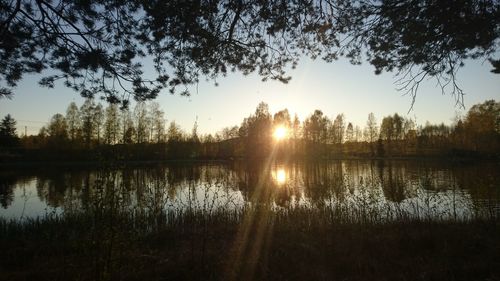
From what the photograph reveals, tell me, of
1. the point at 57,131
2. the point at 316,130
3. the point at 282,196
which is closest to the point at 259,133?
the point at 316,130

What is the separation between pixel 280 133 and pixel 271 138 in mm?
6634

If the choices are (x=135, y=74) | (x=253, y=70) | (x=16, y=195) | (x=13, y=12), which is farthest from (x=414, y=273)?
(x=16, y=195)

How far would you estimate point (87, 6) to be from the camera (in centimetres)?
496

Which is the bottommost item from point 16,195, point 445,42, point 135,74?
point 16,195

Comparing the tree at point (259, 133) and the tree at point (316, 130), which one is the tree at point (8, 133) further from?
the tree at point (316, 130)

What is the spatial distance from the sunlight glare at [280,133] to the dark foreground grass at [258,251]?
206 feet

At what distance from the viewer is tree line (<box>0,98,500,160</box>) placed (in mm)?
49281

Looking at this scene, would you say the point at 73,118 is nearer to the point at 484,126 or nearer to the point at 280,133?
the point at 280,133

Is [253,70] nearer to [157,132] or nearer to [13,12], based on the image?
[13,12]

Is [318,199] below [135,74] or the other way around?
below

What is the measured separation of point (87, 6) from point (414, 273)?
685cm

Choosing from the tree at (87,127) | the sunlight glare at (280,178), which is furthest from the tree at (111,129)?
the tree at (87,127)

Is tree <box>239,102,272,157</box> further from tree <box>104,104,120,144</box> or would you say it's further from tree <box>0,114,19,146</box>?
tree <box>104,104,120,144</box>

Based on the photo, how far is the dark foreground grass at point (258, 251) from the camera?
4.66 meters
